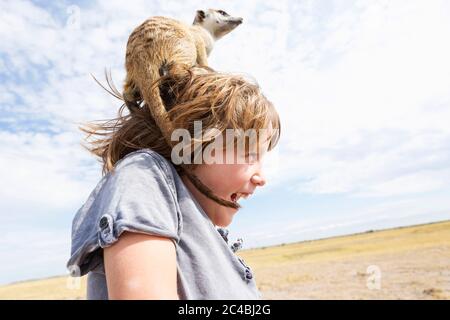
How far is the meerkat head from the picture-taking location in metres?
4.64

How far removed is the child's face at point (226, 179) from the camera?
48.9 inches

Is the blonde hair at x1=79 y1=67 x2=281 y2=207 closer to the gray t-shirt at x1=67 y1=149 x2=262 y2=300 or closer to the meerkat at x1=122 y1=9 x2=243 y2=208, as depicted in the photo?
the gray t-shirt at x1=67 y1=149 x2=262 y2=300

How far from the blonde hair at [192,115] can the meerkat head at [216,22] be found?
3.34 metres

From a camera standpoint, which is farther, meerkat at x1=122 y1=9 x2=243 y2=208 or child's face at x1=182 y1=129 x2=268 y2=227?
meerkat at x1=122 y1=9 x2=243 y2=208

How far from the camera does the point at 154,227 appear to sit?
2.93 ft

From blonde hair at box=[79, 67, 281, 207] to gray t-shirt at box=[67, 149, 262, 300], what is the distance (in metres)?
0.15

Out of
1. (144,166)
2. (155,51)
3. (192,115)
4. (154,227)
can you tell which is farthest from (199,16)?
(154,227)

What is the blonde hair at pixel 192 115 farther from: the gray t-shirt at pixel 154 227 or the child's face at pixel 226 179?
the gray t-shirt at pixel 154 227

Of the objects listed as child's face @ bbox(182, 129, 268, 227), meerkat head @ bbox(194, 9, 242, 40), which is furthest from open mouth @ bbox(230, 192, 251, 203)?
meerkat head @ bbox(194, 9, 242, 40)

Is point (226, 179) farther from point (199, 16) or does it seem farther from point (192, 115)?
point (199, 16)

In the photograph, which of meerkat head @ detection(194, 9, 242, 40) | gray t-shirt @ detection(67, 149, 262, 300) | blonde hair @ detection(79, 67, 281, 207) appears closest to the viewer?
gray t-shirt @ detection(67, 149, 262, 300)

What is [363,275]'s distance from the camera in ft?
63.9
